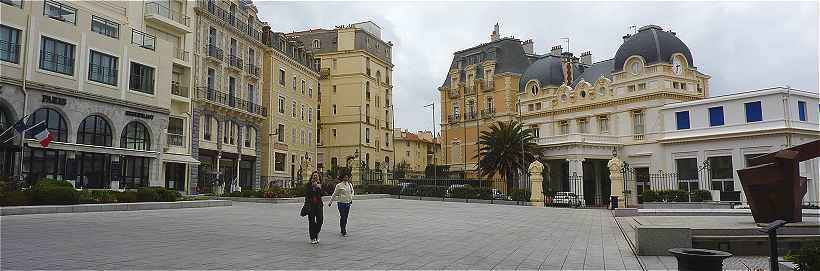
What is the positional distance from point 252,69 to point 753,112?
37307mm

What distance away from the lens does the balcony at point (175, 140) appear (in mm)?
36625

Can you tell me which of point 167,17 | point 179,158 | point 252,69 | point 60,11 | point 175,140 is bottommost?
point 179,158

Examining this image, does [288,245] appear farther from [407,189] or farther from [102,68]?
[407,189]

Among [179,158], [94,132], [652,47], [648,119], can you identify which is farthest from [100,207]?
[652,47]

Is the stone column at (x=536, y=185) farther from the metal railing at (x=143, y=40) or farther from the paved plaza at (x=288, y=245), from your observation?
the metal railing at (x=143, y=40)

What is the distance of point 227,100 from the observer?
43531 millimetres

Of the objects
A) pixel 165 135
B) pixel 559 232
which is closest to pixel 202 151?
pixel 165 135

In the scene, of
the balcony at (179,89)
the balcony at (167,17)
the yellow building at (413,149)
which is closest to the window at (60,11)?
the balcony at (167,17)

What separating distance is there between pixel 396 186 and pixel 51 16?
22.2m

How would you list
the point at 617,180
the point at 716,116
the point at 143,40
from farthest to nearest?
the point at 716,116
the point at 143,40
the point at 617,180

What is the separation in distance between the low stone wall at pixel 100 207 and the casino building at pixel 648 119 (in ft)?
69.5

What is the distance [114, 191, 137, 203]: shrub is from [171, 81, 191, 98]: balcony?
17.7 meters

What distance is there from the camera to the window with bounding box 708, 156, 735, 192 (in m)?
38.8

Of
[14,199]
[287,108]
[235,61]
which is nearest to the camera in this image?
[14,199]
